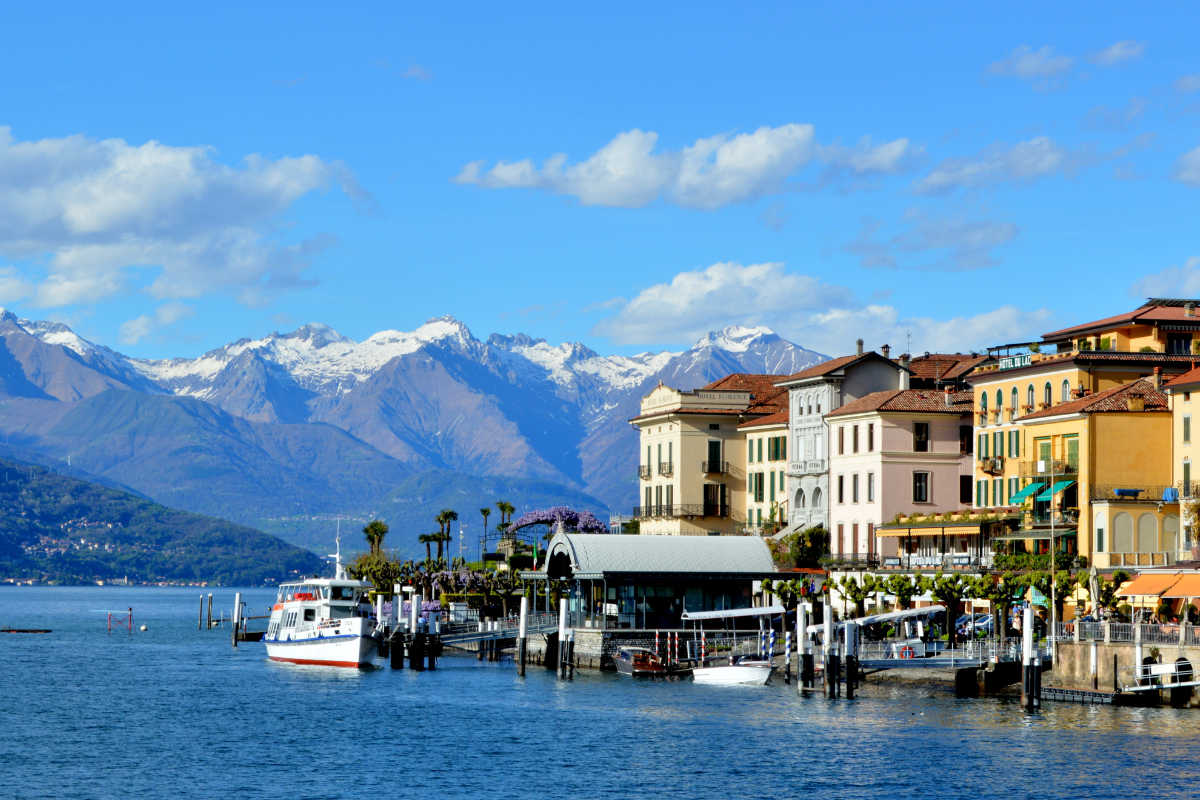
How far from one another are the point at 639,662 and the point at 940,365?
2167 inches

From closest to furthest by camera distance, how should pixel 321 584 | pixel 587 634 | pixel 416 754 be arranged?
pixel 416 754 → pixel 587 634 → pixel 321 584

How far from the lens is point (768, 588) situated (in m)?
103

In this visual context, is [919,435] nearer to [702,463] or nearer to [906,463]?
[906,463]

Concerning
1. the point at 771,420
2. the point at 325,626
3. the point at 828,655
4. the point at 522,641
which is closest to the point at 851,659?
the point at 828,655

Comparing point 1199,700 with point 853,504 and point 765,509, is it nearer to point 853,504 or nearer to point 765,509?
point 853,504

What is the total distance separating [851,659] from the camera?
80.2 metres

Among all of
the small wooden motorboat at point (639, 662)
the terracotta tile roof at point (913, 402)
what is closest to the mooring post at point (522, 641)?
the small wooden motorboat at point (639, 662)

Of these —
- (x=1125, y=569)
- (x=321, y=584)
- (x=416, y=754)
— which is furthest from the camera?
(x=321, y=584)

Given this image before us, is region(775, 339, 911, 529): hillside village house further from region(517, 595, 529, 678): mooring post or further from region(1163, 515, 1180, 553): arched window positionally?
region(1163, 515, 1180, 553): arched window

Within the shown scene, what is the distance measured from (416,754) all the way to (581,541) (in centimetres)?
3777

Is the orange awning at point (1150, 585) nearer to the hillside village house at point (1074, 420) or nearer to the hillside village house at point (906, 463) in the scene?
the hillside village house at point (1074, 420)

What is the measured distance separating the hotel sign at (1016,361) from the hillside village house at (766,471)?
27.7m

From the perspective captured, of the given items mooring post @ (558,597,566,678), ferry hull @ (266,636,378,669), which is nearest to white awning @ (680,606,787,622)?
mooring post @ (558,597,566,678)

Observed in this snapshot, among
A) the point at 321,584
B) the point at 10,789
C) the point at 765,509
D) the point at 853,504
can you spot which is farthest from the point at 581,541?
the point at 10,789
